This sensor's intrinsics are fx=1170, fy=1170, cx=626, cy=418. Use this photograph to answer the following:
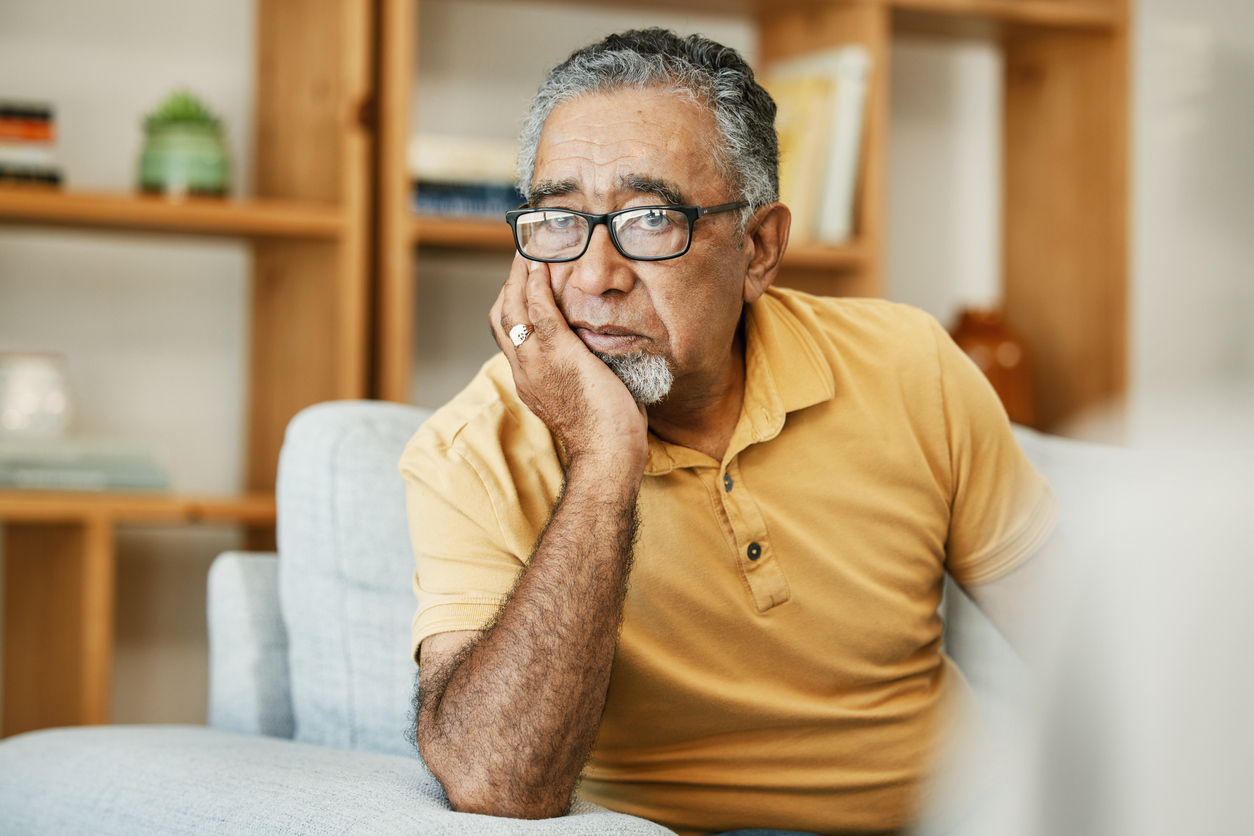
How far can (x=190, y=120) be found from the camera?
191 cm

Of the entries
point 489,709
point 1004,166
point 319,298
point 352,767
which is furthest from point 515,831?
point 1004,166

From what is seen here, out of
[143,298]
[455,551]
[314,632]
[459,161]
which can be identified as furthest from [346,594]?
[143,298]

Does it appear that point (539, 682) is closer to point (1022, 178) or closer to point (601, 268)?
point (601, 268)

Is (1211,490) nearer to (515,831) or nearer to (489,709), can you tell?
(515,831)

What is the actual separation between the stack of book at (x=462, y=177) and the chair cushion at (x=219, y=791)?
42.6 inches

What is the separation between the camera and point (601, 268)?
3.66 ft

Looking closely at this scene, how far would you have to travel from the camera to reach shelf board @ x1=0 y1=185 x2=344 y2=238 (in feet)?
5.96

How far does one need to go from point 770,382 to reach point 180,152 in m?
1.19

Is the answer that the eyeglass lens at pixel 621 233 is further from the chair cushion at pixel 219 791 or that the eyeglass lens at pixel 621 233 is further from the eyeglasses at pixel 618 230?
the chair cushion at pixel 219 791

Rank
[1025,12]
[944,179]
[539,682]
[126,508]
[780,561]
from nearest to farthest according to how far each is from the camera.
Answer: [539,682], [780,561], [126,508], [1025,12], [944,179]

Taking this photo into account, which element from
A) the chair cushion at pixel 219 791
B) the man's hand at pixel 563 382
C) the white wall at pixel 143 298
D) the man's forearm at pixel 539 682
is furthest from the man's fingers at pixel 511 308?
the white wall at pixel 143 298

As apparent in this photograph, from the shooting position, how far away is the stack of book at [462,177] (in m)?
2.03

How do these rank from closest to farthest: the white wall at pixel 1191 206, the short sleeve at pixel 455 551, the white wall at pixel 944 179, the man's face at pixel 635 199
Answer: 1. the short sleeve at pixel 455 551
2. the man's face at pixel 635 199
3. the white wall at pixel 1191 206
4. the white wall at pixel 944 179

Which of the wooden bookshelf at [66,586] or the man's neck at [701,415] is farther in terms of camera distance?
the wooden bookshelf at [66,586]
